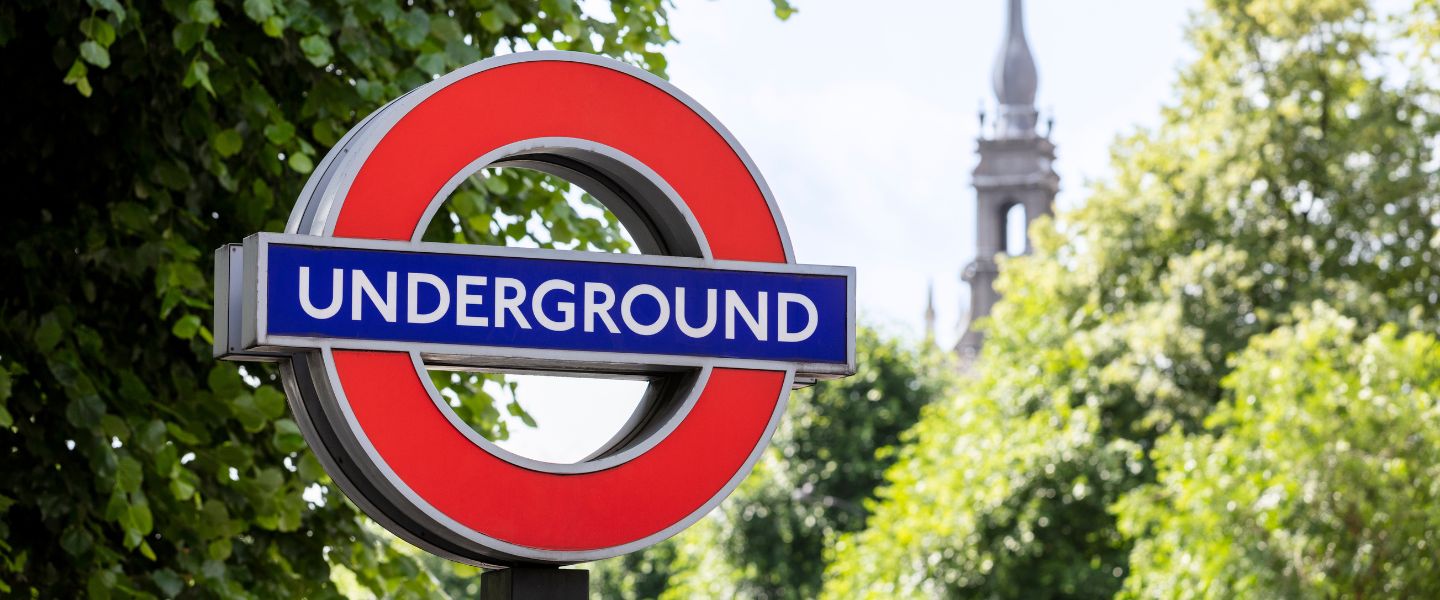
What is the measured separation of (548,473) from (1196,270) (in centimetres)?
1693

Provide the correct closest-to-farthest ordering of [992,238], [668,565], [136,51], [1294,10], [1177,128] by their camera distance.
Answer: [136,51] → [1294,10] → [1177,128] → [668,565] → [992,238]

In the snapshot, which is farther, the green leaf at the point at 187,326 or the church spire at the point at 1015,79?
the church spire at the point at 1015,79

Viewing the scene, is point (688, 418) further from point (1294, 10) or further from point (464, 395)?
point (1294, 10)

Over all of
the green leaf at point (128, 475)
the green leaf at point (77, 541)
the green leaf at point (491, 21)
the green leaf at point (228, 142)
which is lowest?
the green leaf at point (77, 541)

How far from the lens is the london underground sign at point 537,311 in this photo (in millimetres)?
2990

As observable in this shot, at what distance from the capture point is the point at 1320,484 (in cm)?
1362

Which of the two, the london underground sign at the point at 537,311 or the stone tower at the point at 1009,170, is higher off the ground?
the stone tower at the point at 1009,170

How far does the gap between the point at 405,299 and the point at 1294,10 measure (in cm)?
1769

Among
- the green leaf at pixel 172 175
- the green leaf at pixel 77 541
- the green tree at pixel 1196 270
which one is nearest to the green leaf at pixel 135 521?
the green leaf at pixel 77 541

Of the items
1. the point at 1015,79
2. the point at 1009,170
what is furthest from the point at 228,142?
the point at 1015,79

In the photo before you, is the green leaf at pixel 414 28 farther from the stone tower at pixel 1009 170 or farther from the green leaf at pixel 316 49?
the stone tower at pixel 1009 170

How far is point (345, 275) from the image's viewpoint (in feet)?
9.84

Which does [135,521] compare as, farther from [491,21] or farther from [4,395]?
[491,21]

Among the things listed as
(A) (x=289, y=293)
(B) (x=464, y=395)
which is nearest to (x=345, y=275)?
(A) (x=289, y=293)
